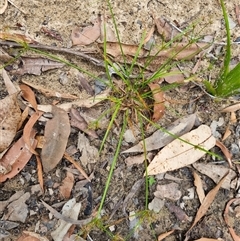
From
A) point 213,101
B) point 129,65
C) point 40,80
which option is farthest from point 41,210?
point 213,101

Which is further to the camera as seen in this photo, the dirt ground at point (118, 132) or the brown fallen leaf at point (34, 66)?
the brown fallen leaf at point (34, 66)

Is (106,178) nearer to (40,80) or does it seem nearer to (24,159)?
(24,159)

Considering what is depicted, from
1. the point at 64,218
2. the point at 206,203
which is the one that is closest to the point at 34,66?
the point at 64,218

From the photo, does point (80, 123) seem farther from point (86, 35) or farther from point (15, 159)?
point (86, 35)

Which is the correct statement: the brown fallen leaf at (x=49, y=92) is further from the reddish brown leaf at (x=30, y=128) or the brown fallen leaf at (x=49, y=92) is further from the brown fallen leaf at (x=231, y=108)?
the brown fallen leaf at (x=231, y=108)

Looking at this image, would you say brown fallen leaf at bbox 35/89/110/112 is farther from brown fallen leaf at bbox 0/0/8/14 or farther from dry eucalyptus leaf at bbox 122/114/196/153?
brown fallen leaf at bbox 0/0/8/14

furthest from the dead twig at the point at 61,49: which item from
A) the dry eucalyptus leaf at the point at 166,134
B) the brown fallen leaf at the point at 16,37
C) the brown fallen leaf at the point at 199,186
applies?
the brown fallen leaf at the point at 199,186
